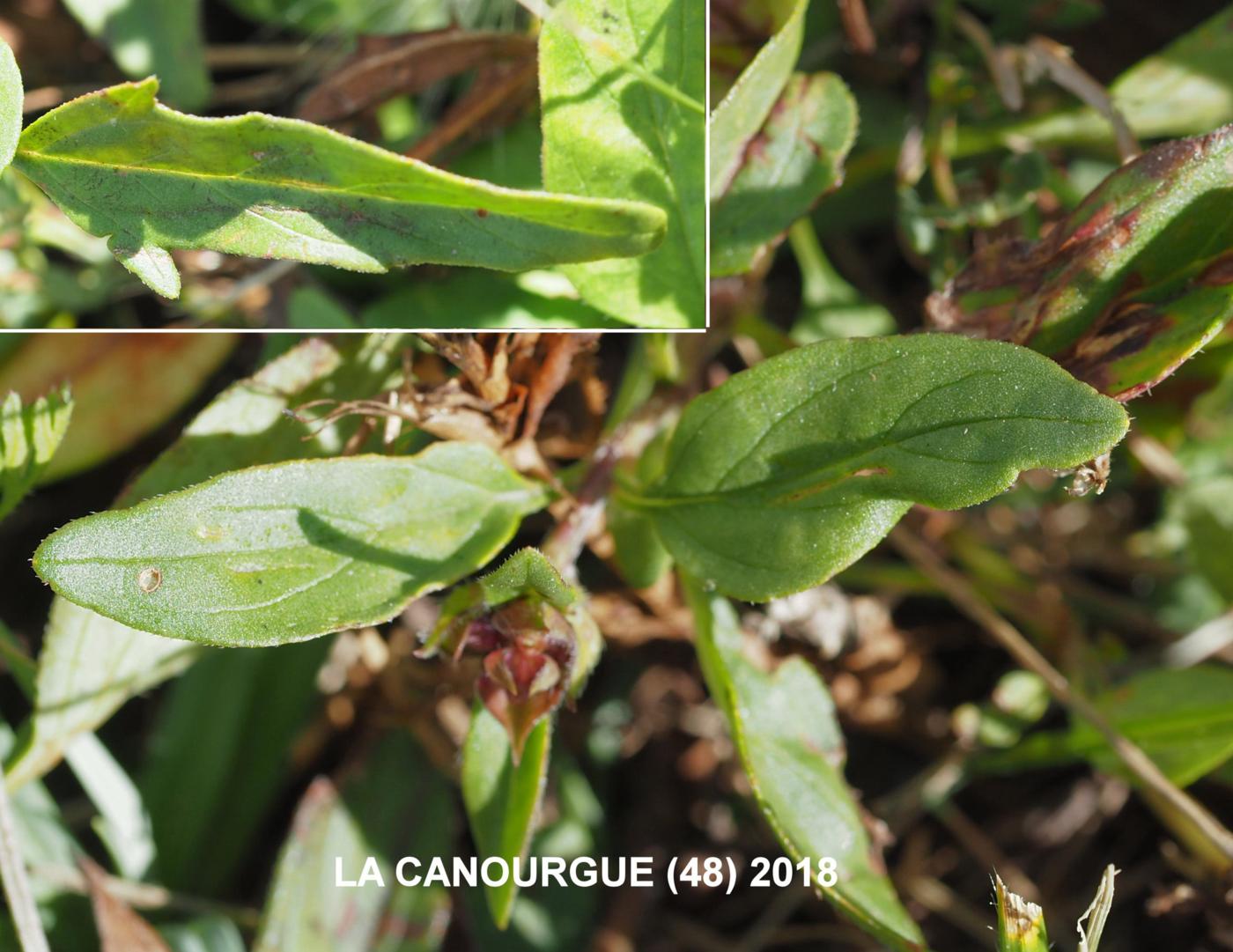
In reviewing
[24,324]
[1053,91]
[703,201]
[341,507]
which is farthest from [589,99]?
[24,324]

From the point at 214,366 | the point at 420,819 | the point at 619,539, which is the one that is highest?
the point at 214,366

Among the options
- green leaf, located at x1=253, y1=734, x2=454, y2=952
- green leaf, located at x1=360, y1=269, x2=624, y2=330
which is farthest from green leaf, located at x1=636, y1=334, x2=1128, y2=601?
green leaf, located at x1=253, y1=734, x2=454, y2=952

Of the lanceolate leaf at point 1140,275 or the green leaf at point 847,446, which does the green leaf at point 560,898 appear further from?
the lanceolate leaf at point 1140,275

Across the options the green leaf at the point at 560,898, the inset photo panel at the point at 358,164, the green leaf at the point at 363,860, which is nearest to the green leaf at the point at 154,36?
the inset photo panel at the point at 358,164

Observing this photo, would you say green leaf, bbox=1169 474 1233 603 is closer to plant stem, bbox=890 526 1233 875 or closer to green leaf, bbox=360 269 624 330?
plant stem, bbox=890 526 1233 875

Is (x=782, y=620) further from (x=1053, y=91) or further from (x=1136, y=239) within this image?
(x=1053, y=91)

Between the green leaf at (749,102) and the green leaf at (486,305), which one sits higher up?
the green leaf at (749,102)

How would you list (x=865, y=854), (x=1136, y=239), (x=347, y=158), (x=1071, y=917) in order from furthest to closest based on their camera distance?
(x=1071, y=917) < (x=865, y=854) < (x=1136, y=239) < (x=347, y=158)

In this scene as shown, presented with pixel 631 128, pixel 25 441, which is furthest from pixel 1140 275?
pixel 25 441
